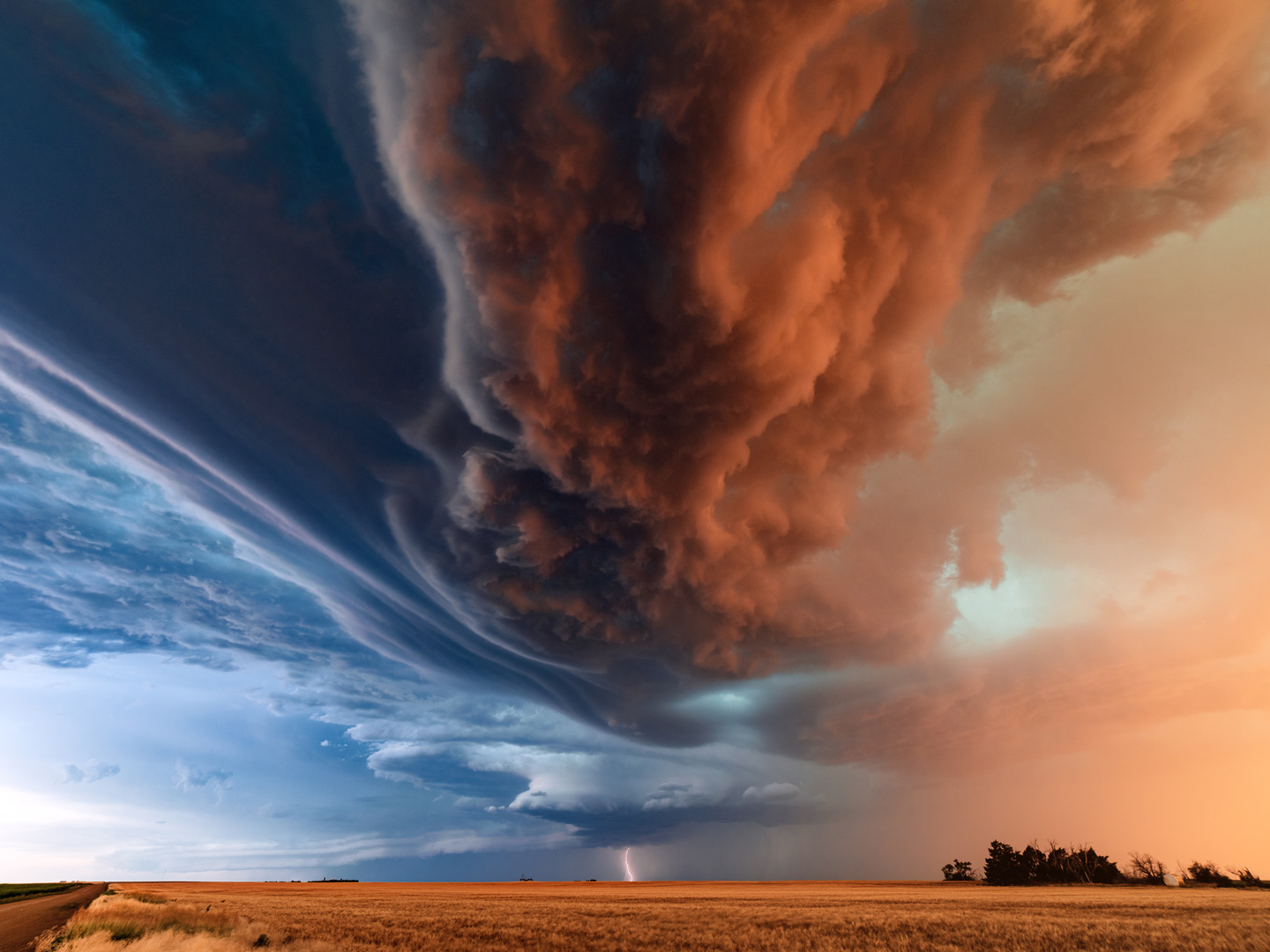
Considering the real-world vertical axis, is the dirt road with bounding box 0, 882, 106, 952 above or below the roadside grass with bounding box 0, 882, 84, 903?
below

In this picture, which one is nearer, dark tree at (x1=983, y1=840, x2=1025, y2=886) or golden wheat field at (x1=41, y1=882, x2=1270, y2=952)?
golden wheat field at (x1=41, y1=882, x2=1270, y2=952)

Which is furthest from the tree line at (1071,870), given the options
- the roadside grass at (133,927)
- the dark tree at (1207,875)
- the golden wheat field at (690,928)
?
the roadside grass at (133,927)

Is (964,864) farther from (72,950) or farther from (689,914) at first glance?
(72,950)

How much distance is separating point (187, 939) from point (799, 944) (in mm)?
27851

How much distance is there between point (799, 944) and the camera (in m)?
25.5

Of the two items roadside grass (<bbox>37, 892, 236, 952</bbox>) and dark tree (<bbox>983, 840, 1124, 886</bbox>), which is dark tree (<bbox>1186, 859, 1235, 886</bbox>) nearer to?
dark tree (<bbox>983, 840, 1124, 886</bbox>)

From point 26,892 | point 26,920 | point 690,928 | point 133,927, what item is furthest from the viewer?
point 26,892

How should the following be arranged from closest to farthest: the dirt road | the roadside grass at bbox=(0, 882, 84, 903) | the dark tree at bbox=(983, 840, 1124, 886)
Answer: the dirt road, the roadside grass at bbox=(0, 882, 84, 903), the dark tree at bbox=(983, 840, 1124, 886)

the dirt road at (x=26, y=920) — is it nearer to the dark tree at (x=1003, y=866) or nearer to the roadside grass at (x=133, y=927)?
the roadside grass at (x=133, y=927)

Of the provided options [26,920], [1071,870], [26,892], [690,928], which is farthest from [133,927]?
[1071,870]

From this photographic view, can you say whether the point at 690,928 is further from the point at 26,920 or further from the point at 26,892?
the point at 26,892

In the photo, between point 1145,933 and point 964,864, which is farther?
point 964,864

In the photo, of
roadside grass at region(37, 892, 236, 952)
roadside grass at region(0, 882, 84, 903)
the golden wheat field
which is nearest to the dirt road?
roadside grass at region(37, 892, 236, 952)

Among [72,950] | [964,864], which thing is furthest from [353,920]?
[964,864]
